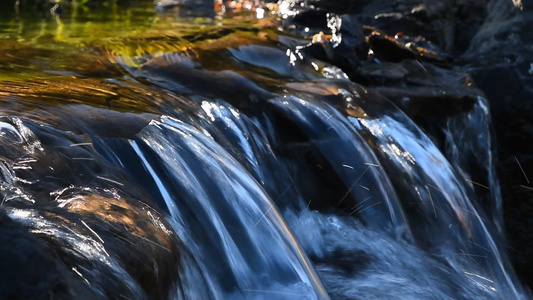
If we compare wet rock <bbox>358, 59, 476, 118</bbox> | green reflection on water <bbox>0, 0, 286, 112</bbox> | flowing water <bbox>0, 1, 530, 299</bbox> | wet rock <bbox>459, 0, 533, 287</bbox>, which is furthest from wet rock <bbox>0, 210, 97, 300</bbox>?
wet rock <bbox>358, 59, 476, 118</bbox>

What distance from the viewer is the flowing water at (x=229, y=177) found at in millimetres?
2281

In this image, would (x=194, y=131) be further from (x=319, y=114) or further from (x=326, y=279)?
(x=319, y=114)

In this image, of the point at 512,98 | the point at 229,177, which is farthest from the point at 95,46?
Answer: the point at 512,98

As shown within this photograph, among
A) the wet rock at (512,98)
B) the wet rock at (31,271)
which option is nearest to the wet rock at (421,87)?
the wet rock at (512,98)

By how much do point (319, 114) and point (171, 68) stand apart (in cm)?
105

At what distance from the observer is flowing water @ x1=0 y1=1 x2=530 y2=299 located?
2281 millimetres

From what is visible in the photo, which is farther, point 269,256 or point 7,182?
point 269,256

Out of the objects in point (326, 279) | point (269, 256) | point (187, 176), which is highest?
point (187, 176)

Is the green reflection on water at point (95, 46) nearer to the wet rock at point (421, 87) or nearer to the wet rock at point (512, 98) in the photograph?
the wet rock at point (421, 87)

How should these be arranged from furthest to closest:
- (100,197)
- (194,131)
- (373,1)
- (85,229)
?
1. (373,1)
2. (194,131)
3. (100,197)
4. (85,229)

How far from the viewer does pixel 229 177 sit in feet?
11.1

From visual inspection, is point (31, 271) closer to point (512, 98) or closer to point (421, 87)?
point (421, 87)

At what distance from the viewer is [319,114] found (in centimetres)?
462

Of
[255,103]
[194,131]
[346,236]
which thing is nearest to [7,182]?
[194,131]
